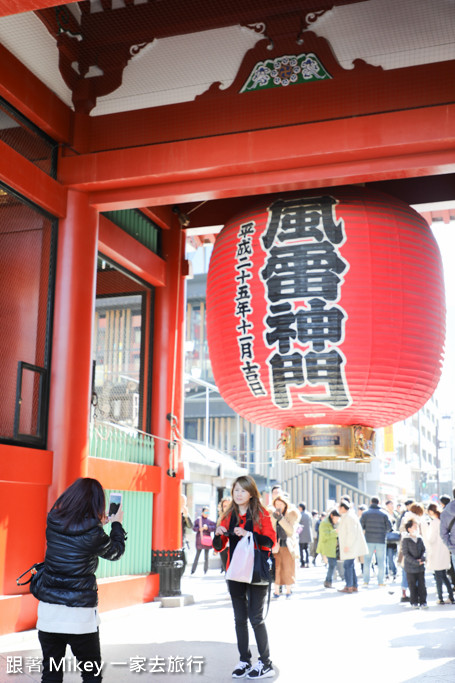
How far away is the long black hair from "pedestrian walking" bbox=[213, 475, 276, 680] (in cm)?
154

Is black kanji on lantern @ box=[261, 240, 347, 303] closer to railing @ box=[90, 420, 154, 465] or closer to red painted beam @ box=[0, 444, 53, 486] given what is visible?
red painted beam @ box=[0, 444, 53, 486]

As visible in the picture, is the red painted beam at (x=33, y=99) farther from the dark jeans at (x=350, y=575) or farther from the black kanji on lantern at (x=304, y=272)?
the dark jeans at (x=350, y=575)

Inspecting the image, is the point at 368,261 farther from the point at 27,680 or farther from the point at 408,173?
the point at 27,680

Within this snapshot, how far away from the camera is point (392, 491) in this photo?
122ft

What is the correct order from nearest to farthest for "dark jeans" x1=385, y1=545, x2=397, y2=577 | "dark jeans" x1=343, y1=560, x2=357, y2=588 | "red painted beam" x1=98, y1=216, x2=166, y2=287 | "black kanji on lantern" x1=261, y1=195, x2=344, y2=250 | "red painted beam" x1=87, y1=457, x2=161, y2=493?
"black kanji on lantern" x1=261, y1=195, x2=344, y2=250 → "red painted beam" x1=87, y1=457, x2=161, y2=493 → "red painted beam" x1=98, y1=216, x2=166, y2=287 → "dark jeans" x1=343, y1=560, x2=357, y2=588 → "dark jeans" x1=385, y1=545, x2=397, y2=577

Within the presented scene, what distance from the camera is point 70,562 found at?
133 inches

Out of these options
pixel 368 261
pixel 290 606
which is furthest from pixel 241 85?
pixel 290 606

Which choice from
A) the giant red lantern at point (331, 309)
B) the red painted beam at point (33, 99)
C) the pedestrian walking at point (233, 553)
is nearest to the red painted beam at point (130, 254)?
the red painted beam at point (33, 99)

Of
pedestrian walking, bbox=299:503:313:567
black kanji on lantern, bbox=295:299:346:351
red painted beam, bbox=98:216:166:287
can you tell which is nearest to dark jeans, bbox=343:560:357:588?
pedestrian walking, bbox=299:503:313:567

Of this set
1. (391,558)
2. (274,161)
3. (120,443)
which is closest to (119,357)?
(120,443)

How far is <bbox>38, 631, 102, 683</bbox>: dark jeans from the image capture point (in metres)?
3.42

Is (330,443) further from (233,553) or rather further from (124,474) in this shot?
(124,474)

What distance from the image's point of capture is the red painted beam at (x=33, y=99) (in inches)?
252

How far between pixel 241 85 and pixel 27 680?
553cm
